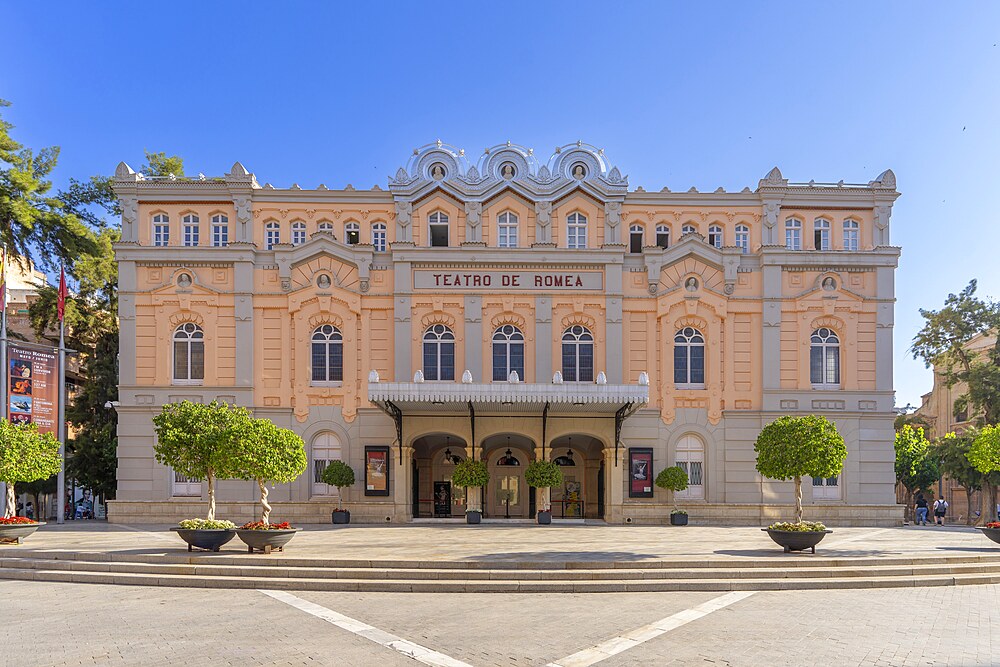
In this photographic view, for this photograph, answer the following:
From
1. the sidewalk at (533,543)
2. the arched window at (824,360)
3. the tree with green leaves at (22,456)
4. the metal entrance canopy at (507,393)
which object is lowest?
the sidewalk at (533,543)

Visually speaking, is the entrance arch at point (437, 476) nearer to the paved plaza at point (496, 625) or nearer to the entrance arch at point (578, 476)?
the entrance arch at point (578, 476)

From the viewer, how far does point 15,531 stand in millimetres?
26250

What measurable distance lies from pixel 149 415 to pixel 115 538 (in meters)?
9.90

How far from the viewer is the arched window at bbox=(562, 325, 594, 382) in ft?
126

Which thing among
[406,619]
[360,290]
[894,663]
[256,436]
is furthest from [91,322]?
[894,663]

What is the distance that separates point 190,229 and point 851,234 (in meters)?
28.4

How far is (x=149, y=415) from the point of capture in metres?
37.4

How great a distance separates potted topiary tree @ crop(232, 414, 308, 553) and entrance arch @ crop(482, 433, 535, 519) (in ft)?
51.7

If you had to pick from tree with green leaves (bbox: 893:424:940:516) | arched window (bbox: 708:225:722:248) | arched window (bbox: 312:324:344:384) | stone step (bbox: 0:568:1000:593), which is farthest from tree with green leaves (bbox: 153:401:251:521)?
tree with green leaves (bbox: 893:424:940:516)

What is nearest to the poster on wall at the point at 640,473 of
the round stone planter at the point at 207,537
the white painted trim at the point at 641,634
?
the white painted trim at the point at 641,634

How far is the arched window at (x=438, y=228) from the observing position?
38.8 metres

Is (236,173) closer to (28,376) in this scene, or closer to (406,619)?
(28,376)

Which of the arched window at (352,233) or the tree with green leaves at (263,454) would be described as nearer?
the tree with green leaves at (263,454)

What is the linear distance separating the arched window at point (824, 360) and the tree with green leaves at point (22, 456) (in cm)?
2940
